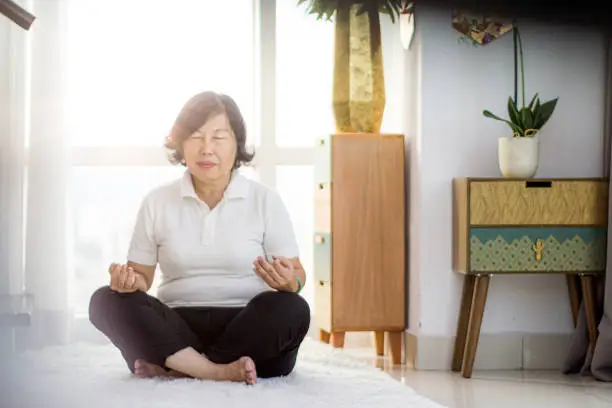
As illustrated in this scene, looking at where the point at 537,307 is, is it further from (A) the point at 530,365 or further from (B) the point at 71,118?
(B) the point at 71,118

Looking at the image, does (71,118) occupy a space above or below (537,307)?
above

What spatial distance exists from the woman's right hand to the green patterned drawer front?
0.86 meters

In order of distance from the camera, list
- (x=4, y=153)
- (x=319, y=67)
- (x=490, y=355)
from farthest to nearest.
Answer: (x=319, y=67), (x=490, y=355), (x=4, y=153)

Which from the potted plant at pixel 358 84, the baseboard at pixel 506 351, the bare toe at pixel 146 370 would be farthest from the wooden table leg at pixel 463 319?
the bare toe at pixel 146 370

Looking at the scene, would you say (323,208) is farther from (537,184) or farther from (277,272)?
(277,272)

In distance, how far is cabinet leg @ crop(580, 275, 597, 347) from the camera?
1932 millimetres

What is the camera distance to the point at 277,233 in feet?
5.07

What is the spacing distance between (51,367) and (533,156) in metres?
1.70

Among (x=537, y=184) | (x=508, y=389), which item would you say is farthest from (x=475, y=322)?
(x=537, y=184)

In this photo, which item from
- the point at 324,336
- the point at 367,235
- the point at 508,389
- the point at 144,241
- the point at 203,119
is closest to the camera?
the point at 203,119

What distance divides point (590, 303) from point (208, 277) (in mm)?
930

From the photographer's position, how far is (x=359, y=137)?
2.16m

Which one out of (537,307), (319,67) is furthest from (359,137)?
(537,307)

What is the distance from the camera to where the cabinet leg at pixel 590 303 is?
Answer: 1932 mm
